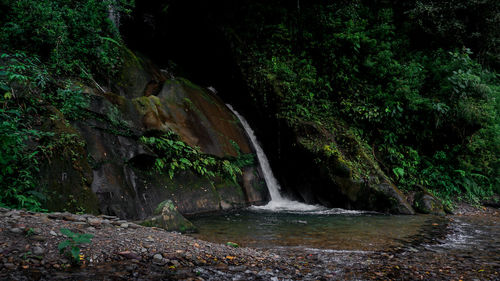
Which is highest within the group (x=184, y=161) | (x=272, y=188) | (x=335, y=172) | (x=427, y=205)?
(x=184, y=161)

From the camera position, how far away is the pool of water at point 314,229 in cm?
567

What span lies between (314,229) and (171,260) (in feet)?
12.9

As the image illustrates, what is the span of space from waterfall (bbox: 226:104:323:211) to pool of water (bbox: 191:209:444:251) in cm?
85

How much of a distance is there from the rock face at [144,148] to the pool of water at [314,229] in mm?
1101

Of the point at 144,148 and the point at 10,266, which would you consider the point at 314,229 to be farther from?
the point at 10,266

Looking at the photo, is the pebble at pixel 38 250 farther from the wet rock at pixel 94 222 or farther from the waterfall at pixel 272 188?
the waterfall at pixel 272 188

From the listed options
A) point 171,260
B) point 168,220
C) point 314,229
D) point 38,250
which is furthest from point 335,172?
point 38,250

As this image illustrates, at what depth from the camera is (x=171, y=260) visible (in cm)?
376

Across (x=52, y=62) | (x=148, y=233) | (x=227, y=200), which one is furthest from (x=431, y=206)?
(x=52, y=62)

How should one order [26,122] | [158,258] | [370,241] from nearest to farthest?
[158,258] < [26,122] < [370,241]

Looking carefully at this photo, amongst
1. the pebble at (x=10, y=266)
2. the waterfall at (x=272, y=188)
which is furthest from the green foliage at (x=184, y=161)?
the pebble at (x=10, y=266)

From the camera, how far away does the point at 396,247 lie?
18.0 ft

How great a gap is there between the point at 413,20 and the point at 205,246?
14.8m

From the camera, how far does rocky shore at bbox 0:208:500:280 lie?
3176mm
